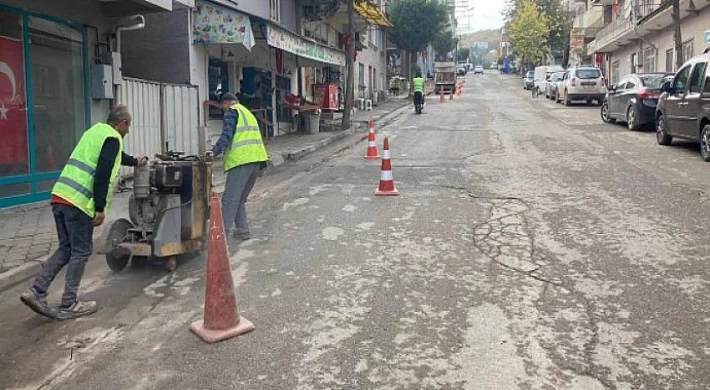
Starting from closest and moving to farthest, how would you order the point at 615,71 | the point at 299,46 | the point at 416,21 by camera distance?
the point at 299,46 → the point at 615,71 → the point at 416,21

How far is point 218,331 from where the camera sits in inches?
176

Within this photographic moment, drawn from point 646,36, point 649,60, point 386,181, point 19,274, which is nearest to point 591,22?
point 649,60

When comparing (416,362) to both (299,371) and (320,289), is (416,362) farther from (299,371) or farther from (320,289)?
(320,289)

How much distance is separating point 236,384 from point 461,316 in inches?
69.2

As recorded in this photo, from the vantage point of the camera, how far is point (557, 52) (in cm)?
6756

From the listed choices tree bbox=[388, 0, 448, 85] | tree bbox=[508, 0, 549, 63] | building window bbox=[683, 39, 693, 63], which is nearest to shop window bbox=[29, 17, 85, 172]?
building window bbox=[683, 39, 693, 63]

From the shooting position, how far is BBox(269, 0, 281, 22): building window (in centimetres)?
1984

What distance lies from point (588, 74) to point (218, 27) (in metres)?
19.2

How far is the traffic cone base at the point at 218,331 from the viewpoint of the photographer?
4391 millimetres

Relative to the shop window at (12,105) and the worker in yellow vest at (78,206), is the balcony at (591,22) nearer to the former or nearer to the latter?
the shop window at (12,105)

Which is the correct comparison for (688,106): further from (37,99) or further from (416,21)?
(416,21)

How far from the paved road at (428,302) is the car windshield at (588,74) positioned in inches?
781

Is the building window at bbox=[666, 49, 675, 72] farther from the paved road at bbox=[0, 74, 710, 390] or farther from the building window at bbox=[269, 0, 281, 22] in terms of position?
the paved road at bbox=[0, 74, 710, 390]

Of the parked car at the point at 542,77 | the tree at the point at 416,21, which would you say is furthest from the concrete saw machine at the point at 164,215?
the tree at the point at 416,21
